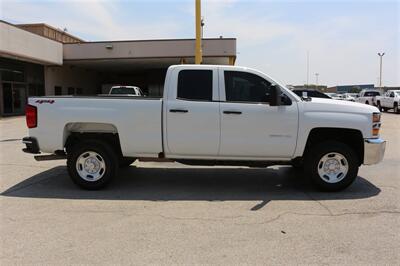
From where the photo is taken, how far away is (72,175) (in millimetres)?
6445

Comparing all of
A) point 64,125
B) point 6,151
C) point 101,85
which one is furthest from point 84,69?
point 64,125

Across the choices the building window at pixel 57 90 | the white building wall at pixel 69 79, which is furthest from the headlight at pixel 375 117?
the building window at pixel 57 90

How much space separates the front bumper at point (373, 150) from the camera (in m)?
6.25

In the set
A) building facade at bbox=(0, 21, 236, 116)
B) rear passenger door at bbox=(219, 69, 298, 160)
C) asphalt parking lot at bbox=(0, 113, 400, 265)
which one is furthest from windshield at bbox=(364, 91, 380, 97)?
rear passenger door at bbox=(219, 69, 298, 160)

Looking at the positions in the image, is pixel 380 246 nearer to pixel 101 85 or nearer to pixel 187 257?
pixel 187 257

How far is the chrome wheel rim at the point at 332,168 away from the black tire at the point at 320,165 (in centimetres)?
3

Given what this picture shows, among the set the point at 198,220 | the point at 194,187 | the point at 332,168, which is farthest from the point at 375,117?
the point at 198,220

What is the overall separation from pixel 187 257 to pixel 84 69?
1499 inches

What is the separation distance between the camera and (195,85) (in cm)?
638

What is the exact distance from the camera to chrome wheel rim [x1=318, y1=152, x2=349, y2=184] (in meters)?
6.35

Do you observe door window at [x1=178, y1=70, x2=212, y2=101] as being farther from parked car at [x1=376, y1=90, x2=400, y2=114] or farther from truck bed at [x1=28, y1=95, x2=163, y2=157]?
parked car at [x1=376, y1=90, x2=400, y2=114]

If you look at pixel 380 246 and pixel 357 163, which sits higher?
pixel 357 163

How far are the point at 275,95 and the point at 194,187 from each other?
7.18 feet

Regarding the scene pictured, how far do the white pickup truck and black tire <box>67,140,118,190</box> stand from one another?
0.02 metres
